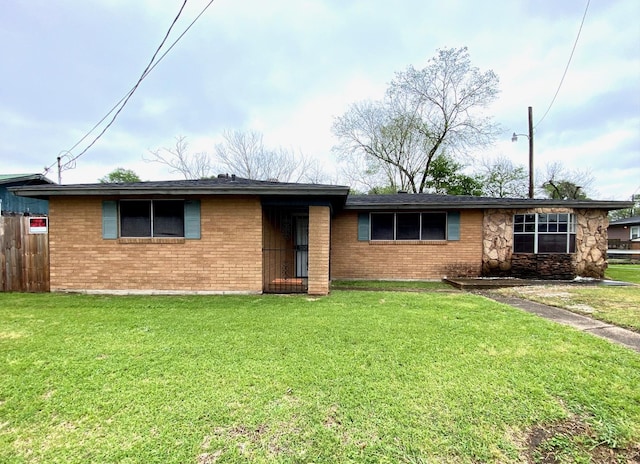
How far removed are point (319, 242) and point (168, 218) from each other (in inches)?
141

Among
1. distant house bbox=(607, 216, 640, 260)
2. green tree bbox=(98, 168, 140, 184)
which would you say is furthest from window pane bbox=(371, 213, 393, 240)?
green tree bbox=(98, 168, 140, 184)

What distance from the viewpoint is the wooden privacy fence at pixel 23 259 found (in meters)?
6.98

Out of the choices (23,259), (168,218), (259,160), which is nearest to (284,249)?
(168,218)

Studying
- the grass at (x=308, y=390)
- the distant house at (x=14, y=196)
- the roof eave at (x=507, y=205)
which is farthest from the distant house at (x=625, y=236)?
the distant house at (x=14, y=196)

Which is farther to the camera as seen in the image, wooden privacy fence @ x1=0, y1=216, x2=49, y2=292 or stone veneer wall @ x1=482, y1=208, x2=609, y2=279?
stone veneer wall @ x1=482, y1=208, x2=609, y2=279

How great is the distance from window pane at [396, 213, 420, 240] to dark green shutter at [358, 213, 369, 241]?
38.5 inches

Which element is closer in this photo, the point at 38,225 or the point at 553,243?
the point at 38,225

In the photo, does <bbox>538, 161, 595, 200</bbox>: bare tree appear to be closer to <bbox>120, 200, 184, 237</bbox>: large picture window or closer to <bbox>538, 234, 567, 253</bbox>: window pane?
<bbox>538, 234, 567, 253</bbox>: window pane

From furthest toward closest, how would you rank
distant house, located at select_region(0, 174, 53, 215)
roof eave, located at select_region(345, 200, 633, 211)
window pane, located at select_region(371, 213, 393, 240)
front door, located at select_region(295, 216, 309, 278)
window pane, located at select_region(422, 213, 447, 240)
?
distant house, located at select_region(0, 174, 53, 215) < front door, located at select_region(295, 216, 309, 278) < window pane, located at select_region(371, 213, 393, 240) < window pane, located at select_region(422, 213, 447, 240) < roof eave, located at select_region(345, 200, 633, 211)

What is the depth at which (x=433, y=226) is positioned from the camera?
→ 973cm

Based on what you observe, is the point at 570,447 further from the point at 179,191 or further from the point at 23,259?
the point at 23,259

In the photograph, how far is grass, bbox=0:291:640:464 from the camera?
1.99m

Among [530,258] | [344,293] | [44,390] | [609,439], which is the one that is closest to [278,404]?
[44,390]

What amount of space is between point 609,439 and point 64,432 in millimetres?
3806
